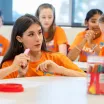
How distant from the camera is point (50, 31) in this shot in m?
2.85

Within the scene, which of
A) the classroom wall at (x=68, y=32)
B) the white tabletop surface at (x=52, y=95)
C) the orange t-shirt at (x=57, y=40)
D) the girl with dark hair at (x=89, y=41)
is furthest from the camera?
the classroom wall at (x=68, y=32)

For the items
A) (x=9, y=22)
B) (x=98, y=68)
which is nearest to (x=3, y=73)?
(x=98, y=68)

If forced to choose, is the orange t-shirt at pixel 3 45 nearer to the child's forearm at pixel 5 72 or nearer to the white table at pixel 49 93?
the child's forearm at pixel 5 72

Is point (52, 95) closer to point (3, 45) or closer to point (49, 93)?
point (49, 93)

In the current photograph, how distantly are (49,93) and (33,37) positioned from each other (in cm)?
65

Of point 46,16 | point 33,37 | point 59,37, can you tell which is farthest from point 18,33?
point 59,37

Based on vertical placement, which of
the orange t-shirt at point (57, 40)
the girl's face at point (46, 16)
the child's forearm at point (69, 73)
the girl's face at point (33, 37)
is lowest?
the child's forearm at point (69, 73)

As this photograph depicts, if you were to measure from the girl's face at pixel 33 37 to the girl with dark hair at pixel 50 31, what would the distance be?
3.38ft

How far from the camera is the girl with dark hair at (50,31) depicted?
2.81 m

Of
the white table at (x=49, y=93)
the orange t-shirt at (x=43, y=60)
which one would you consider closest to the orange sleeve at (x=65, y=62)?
the orange t-shirt at (x=43, y=60)

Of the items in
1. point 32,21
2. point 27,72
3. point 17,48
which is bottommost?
point 27,72

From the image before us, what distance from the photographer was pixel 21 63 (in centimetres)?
147

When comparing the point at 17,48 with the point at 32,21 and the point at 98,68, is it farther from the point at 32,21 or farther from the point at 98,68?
the point at 98,68

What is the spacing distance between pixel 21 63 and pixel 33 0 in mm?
2514
